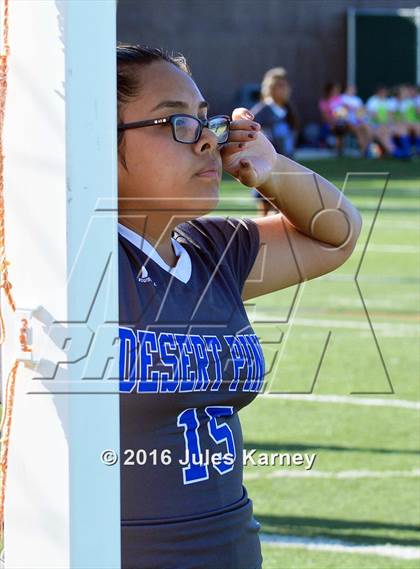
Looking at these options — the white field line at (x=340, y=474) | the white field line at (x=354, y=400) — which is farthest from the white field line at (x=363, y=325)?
the white field line at (x=340, y=474)

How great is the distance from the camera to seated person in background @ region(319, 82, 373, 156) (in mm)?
29547

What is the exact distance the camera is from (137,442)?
84.4 inches

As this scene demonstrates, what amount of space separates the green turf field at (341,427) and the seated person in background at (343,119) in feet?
60.4

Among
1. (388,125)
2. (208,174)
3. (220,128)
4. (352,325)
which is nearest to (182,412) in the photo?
(208,174)

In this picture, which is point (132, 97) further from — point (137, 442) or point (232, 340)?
point (137, 442)

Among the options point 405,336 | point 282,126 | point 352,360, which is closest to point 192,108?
point 352,360

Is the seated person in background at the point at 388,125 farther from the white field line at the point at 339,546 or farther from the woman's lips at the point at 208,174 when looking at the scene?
the woman's lips at the point at 208,174

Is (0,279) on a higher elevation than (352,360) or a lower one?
higher

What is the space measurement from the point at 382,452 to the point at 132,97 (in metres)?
3.71

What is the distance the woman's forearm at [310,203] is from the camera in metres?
2.69

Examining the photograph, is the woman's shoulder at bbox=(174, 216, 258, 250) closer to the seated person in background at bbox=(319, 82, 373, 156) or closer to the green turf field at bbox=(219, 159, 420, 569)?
the green turf field at bbox=(219, 159, 420, 569)

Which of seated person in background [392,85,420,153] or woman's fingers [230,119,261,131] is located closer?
woman's fingers [230,119,261,131]

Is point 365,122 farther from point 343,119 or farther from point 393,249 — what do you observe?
point 393,249

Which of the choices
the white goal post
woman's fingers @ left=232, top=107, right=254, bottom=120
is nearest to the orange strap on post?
the white goal post
